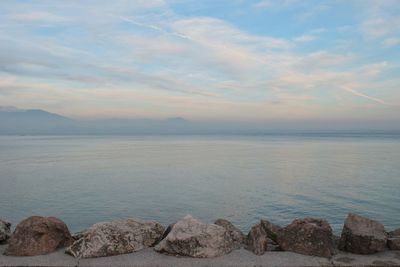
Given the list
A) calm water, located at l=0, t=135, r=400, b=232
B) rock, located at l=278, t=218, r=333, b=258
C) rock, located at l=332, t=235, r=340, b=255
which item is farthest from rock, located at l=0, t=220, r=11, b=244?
rock, located at l=332, t=235, r=340, b=255

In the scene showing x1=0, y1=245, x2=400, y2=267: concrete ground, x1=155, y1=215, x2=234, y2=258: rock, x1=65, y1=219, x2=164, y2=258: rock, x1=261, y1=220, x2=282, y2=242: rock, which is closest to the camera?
x1=0, y1=245, x2=400, y2=267: concrete ground

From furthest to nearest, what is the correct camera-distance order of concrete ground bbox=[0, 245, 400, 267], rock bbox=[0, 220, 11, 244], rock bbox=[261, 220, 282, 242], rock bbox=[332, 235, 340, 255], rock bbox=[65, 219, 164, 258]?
rock bbox=[0, 220, 11, 244] < rock bbox=[261, 220, 282, 242] < rock bbox=[332, 235, 340, 255] < rock bbox=[65, 219, 164, 258] < concrete ground bbox=[0, 245, 400, 267]

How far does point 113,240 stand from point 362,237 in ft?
18.4

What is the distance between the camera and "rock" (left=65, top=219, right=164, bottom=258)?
8695mm

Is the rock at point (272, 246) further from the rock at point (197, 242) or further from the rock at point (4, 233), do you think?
the rock at point (4, 233)

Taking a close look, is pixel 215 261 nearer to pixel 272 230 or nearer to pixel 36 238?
pixel 272 230

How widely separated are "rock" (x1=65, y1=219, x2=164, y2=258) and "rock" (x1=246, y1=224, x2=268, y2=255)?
2.30 meters

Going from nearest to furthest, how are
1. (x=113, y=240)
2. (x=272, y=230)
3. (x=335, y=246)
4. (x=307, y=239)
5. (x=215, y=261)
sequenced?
(x=215, y=261), (x=307, y=239), (x=113, y=240), (x=335, y=246), (x=272, y=230)

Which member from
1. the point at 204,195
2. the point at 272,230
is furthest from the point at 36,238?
the point at 204,195

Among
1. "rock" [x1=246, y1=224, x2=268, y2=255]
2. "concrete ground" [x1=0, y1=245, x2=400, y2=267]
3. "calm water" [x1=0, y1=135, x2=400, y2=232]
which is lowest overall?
"calm water" [x1=0, y1=135, x2=400, y2=232]

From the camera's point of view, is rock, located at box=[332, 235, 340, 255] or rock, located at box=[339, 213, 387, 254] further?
rock, located at box=[332, 235, 340, 255]

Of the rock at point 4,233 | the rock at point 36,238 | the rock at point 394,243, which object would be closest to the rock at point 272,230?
the rock at point 394,243

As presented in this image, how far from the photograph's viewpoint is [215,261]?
832 cm

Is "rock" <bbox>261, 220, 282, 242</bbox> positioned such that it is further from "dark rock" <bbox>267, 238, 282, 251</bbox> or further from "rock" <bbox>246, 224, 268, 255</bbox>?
"rock" <bbox>246, 224, 268, 255</bbox>
